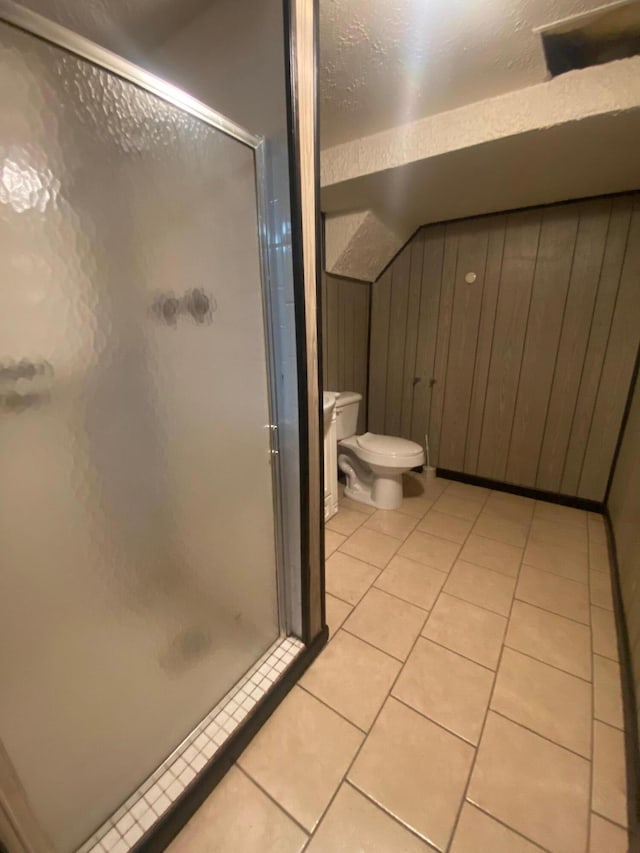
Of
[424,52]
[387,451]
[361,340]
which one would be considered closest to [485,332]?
[361,340]

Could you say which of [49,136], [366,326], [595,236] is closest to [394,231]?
[366,326]

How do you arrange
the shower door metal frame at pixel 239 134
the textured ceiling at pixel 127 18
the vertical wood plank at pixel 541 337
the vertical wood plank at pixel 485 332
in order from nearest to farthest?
the shower door metal frame at pixel 239 134 → the textured ceiling at pixel 127 18 → the vertical wood plank at pixel 541 337 → the vertical wood plank at pixel 485 332

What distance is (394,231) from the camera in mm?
2396

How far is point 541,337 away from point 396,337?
1.00 m

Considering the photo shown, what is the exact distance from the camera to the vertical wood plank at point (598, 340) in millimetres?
1993

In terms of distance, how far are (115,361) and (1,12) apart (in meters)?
0.52

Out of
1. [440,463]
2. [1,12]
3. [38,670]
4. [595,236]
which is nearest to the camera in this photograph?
[1,12]

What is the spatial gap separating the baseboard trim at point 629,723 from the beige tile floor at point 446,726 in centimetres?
2

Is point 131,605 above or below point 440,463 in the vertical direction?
above

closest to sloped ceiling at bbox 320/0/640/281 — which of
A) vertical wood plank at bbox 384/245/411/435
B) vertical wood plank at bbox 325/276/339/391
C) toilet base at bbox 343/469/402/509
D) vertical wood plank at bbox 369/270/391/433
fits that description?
vertical wood plank at bbox 325/276/339/391

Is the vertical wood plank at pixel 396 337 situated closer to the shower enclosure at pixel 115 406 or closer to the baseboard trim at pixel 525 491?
the baseboard trim at pixel 525 491

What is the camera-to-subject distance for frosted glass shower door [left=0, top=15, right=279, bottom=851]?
59cm

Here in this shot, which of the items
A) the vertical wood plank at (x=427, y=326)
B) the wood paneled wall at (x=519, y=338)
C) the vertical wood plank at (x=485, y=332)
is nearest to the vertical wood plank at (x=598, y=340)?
the wood paneled wall at (x=519, y=338)

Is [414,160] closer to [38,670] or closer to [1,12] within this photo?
[1,12]
